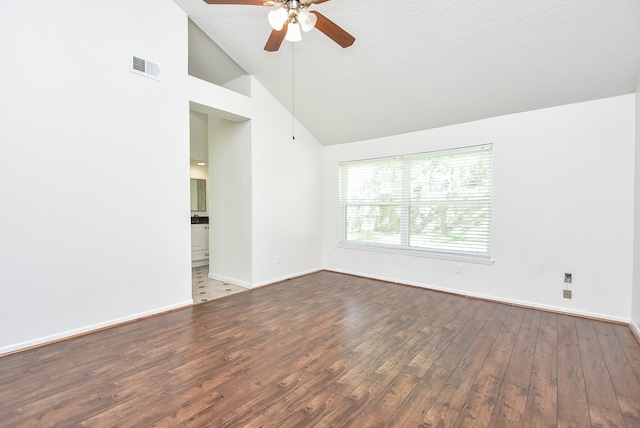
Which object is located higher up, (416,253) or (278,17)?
(278,17)

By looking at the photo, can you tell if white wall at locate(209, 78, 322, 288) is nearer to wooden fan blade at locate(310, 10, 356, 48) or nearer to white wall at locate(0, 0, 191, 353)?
white wall at locate(0, 0, 191, 353)

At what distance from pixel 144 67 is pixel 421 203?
3887mm

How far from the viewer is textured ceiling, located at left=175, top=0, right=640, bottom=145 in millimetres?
2547

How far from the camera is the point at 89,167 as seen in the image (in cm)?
276

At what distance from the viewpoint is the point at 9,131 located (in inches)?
92.9

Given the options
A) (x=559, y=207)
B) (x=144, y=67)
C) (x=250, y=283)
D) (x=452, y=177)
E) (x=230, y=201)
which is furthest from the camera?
(x=230, y=201)

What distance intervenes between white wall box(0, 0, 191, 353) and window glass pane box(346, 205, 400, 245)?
283cm

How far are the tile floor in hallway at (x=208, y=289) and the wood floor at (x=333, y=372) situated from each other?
0.52 m

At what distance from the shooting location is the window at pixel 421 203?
3.93m

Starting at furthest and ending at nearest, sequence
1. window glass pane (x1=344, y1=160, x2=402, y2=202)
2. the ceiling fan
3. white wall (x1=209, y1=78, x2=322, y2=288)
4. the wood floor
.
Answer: window glass pane (x1=344, y1=160, x2=402, y2=202)
white wall (x1=209, y1=78, x2=322, y2=288)
the ceiling fan
the wood floor

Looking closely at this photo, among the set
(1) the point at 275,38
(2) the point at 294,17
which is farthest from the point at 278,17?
(1) the point at 275,38

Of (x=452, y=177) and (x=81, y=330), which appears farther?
(x=452, y=177)

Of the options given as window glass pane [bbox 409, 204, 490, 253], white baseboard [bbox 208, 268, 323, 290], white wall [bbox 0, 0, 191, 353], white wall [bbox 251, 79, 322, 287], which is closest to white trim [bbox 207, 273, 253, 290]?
white baseboard [bbox 208, 268, 323, 290]

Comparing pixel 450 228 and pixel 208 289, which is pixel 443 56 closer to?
pixel 450 228
